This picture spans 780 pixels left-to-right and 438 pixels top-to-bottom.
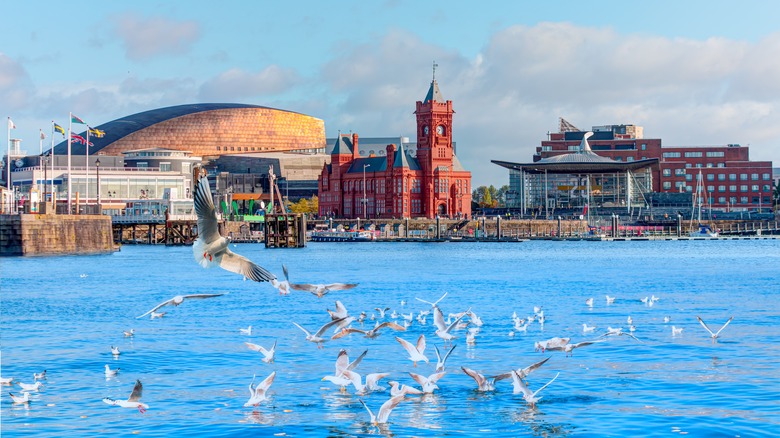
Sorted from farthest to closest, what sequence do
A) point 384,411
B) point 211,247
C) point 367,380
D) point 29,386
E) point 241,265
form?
1. point 29,386
2. point 367,380
3. point 384,411
4. point 241,265
5. point 211,247

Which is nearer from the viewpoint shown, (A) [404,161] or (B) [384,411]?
(B) [384,411]

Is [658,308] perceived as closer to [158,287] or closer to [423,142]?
[158,287]

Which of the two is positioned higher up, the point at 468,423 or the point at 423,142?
the point at 423,142

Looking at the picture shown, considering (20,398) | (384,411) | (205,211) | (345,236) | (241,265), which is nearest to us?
(205,211)

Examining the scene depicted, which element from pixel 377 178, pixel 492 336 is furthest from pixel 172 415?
pixel 377 178

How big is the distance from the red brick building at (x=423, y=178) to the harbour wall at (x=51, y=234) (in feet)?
276

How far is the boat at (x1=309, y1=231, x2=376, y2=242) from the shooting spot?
17062 cm

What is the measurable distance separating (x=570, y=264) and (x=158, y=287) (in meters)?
45.9

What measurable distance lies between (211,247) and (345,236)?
6031 inches

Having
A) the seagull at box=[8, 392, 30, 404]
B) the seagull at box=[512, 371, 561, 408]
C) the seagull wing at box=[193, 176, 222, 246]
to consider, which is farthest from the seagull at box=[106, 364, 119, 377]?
the seagull wing at box=[193, 176, 222, 246]

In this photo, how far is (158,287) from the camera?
2621 inches

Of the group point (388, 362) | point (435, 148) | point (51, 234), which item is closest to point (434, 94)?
point (435, 148)

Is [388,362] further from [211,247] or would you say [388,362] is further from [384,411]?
[211,247]

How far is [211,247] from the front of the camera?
1950 centimetres
